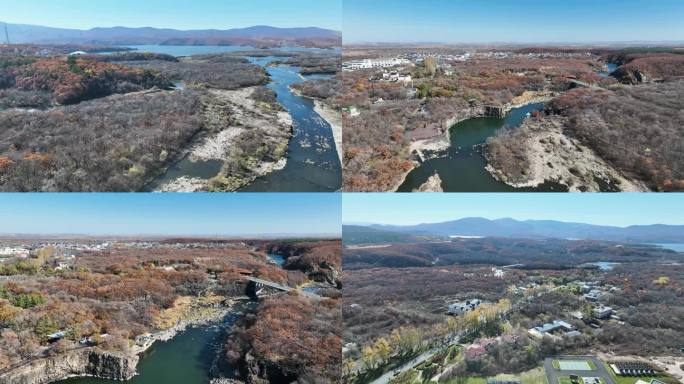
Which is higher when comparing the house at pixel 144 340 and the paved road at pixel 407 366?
the house at pixel 144 340

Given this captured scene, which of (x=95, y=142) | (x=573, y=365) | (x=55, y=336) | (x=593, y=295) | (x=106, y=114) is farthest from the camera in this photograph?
(x=593, y=295)

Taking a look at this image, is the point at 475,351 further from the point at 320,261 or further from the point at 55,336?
the point at 55,336

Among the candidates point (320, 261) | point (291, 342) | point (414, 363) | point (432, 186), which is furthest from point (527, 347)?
point (320, 261)

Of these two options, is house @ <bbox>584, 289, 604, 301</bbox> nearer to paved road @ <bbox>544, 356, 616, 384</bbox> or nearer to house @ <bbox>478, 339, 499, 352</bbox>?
paved road @ <bbox>544, 356, 616, 384</bbox>

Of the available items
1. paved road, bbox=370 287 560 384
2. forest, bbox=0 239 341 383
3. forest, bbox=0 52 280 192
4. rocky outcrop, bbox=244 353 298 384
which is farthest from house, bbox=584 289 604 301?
forest, bbox=0 52 280 192

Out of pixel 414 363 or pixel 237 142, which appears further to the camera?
pixel 414 363

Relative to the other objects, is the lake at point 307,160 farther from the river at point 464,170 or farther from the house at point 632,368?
the house at point 632,368

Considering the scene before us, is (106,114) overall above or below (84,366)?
above

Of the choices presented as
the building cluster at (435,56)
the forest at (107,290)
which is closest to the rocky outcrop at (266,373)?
the forest at (107,290)
